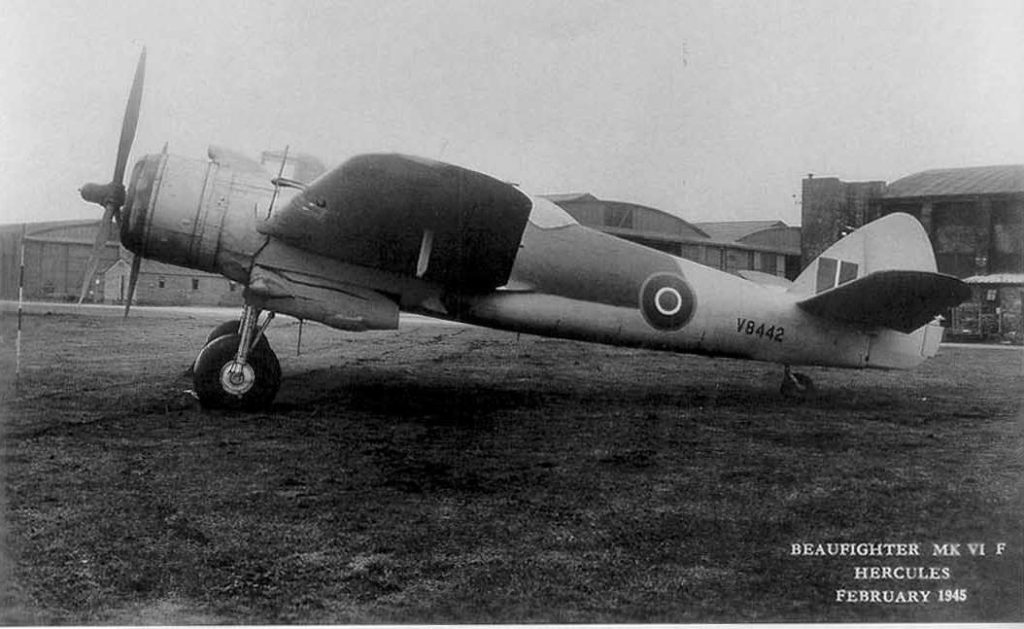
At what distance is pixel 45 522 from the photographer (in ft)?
10.0

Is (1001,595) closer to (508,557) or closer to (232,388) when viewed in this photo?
(508,557)

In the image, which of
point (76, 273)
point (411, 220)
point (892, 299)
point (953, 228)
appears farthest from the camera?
point (953, 228)

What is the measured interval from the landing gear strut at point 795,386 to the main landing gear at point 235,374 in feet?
14.6

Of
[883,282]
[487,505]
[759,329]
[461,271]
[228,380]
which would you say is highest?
[883,282]

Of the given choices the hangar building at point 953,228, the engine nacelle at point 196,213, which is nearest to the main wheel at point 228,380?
the engine nacelle at point 196,213

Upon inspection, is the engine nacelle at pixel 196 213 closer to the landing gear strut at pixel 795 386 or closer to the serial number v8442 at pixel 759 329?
the serial number v8442 at pixel 759 329

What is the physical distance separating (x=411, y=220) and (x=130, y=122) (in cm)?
205

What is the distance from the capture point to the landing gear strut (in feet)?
22.5

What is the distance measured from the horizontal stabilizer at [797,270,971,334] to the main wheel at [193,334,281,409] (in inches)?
176

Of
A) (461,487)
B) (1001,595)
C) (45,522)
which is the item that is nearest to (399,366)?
(461,487)

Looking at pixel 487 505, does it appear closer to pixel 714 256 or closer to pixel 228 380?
pixel 228 380

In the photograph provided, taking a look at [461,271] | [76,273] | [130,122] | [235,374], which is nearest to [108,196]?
[130,122]

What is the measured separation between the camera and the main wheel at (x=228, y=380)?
212 inches

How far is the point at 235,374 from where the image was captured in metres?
5.39
